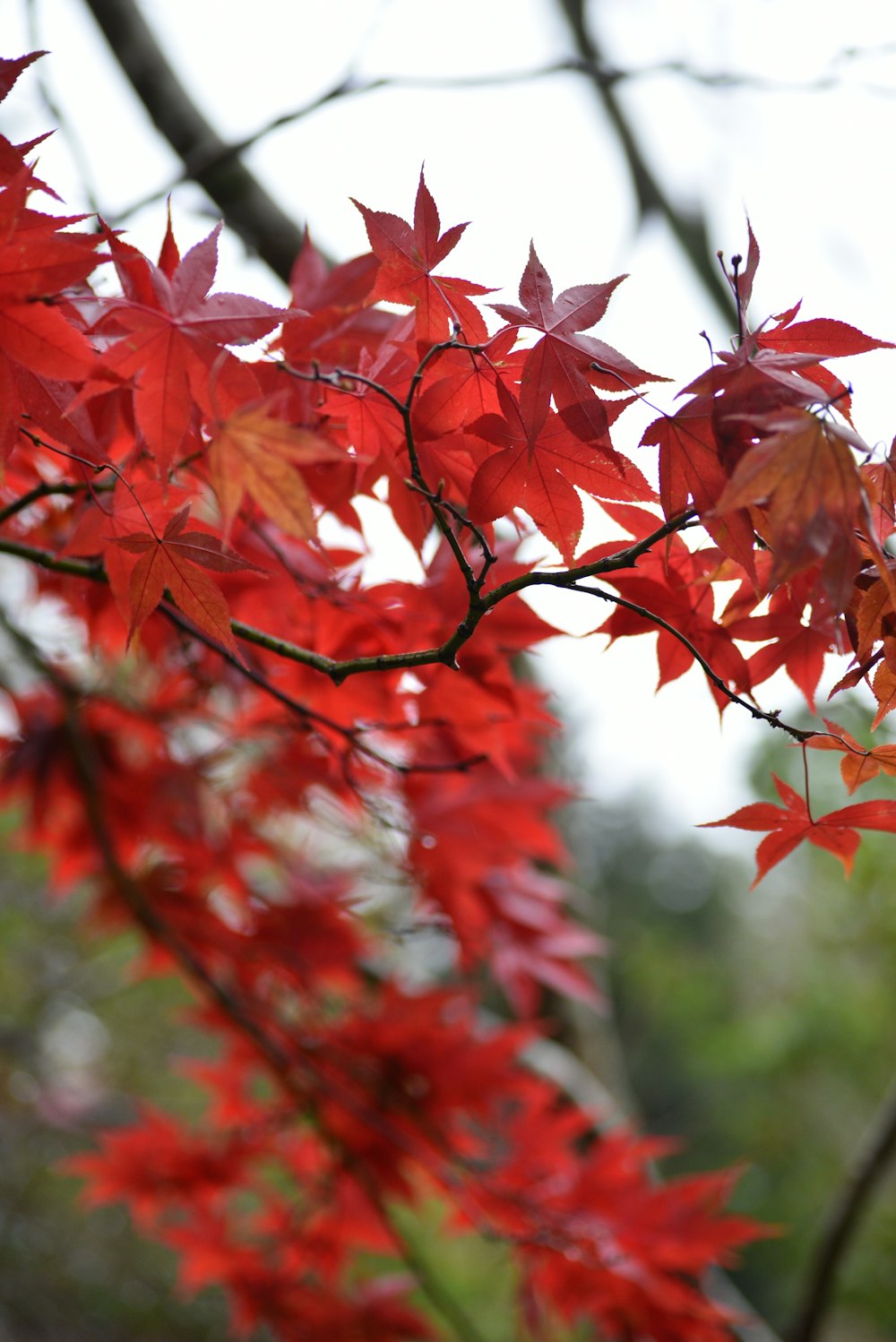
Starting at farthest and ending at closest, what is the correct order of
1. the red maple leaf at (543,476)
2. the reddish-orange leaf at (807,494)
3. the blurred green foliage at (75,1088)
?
the blurred green foliage at (75,1088), the red maple leaf at (543,476), the reddish-orange leaf at (807,494)

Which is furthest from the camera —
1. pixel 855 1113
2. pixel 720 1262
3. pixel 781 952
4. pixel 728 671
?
pixel 781 952

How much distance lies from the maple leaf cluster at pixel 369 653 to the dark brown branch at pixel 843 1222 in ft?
0.47

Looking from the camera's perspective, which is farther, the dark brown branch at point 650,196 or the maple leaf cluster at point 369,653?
the dark brown branch at point 650,196

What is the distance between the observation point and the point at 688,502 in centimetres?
45

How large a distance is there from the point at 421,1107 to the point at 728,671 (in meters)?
0.79

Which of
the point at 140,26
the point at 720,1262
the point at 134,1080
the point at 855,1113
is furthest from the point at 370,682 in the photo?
the point at 855,1113

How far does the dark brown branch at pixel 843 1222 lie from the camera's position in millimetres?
1105

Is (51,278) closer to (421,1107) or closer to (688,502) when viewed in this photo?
(688,502)

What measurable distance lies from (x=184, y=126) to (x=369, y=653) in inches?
30.5

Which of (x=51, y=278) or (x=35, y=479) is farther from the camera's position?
(x=35, y=479)

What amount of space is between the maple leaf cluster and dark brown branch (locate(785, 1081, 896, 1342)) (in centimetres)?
14

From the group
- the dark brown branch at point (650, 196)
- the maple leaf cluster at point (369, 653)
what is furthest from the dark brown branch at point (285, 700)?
the dark brown branch at point (650, 196)

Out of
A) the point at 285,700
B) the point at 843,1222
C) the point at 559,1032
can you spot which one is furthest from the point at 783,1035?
the point at 285,700

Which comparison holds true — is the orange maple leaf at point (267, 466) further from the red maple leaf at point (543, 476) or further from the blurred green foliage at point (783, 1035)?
the blurred green foliage at point (783, 1035)
